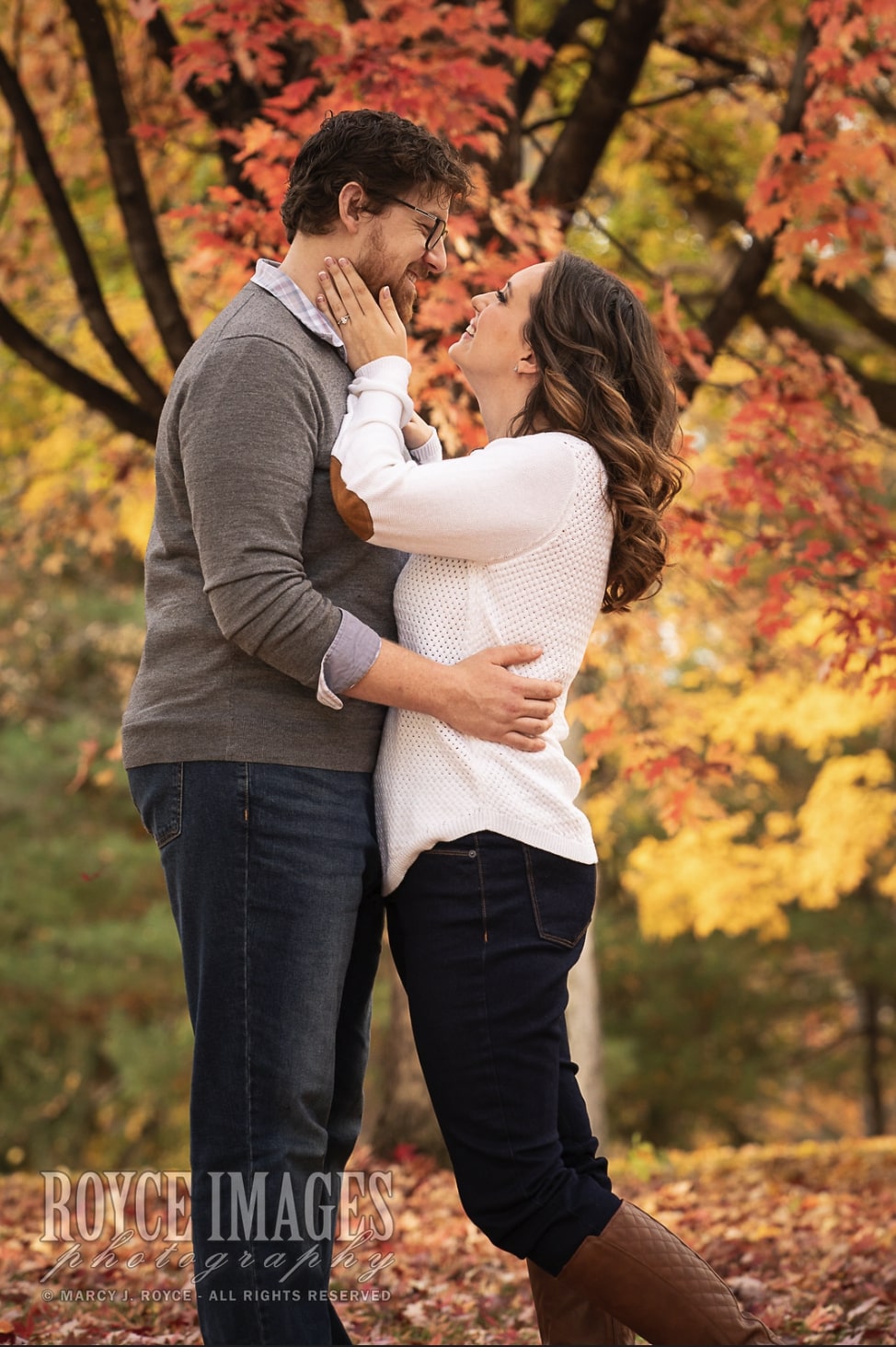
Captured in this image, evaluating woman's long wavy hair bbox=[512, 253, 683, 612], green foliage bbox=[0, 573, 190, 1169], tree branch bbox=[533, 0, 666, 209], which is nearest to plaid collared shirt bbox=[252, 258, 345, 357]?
woman's long wavy hair bbox=[512, 253, 683, 612]

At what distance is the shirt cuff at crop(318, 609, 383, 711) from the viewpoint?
2.09 meters

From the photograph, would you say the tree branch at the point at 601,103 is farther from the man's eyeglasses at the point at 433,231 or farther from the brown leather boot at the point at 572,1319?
the brown leather boot at the point at 572,1319

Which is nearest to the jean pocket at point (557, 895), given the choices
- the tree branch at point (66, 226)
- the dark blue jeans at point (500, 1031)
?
the dark blue jeans at point (500, 1031)

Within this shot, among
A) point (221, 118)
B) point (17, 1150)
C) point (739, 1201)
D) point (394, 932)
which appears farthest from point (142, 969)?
point (394, 932)

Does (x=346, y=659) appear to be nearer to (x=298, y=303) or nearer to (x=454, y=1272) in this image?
(x=298, y=303)

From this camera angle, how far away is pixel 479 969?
2.14 metres

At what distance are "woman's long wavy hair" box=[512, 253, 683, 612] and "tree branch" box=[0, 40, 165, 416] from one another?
280 centimetres

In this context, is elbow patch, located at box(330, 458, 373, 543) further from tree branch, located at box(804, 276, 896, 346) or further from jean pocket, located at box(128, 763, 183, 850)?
tree branch, located at box(804, 276, 896, 346)

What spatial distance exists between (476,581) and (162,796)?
0.64 meters

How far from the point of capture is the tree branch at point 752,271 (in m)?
4.43

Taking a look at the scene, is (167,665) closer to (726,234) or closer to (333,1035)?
(333,1035)

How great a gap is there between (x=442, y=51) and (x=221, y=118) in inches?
39.2

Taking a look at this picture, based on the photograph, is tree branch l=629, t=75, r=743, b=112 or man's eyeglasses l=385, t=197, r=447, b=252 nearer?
man's eyeglasses l=385, t=197, r=447, b=252

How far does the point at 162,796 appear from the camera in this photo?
2162 mm
